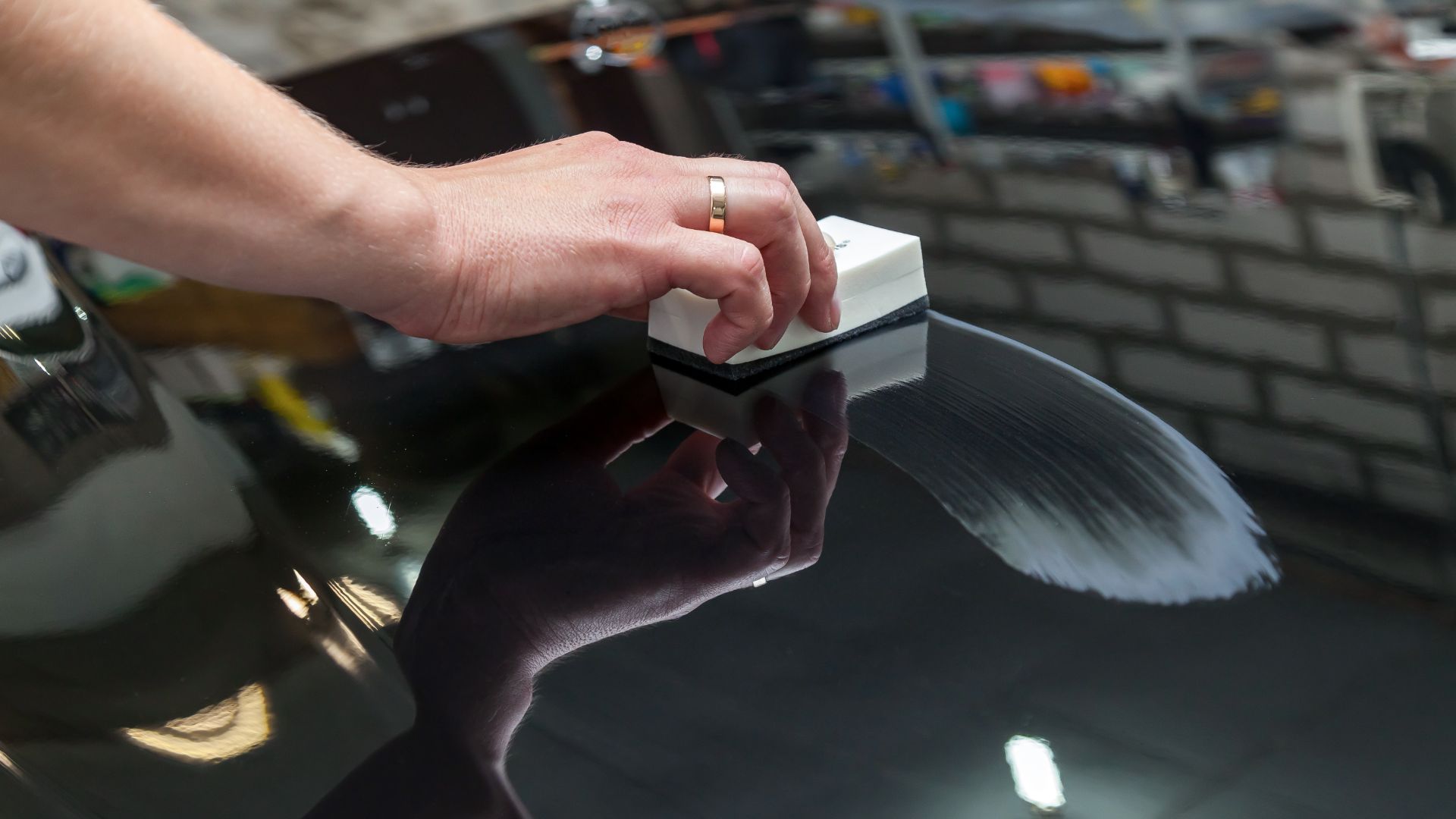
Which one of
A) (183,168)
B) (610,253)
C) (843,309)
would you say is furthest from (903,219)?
A: (183,168)

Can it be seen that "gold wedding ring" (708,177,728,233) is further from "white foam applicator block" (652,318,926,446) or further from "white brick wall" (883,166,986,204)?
"white brick wall" (883,166,986,204)

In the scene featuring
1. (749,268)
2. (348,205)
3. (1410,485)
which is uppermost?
(348,205)

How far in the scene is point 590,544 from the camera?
0.64 m

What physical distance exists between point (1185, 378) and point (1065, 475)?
0.12 m

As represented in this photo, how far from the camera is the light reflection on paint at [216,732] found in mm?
538

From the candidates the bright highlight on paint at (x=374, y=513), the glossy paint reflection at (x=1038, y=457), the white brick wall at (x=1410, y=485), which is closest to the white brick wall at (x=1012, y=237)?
the glossy paint reflection at (x=1038, y=457)

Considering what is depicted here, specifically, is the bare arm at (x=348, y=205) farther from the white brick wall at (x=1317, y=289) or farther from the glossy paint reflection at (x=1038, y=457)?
the white brick wall at (x=1317, y=289)

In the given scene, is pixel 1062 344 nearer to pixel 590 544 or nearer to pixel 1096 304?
pixel 1096 304

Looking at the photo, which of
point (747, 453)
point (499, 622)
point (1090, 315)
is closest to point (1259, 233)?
point (1090, 315)

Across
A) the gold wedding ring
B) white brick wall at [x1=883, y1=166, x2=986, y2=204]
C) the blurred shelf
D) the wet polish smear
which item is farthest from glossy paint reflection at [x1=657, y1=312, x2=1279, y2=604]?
the blurred shelf

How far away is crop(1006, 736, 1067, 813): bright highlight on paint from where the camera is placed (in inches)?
17.0

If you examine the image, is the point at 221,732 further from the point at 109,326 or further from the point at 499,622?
the point at 109,326

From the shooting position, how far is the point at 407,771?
503 millimetres

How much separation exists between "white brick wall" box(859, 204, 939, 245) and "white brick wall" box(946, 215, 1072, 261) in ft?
0.05
